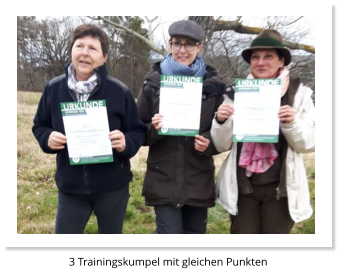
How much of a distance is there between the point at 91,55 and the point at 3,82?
97 centimetres

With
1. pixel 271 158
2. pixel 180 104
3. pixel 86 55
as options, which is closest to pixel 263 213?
pixel 271 158

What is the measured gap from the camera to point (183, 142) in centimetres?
286

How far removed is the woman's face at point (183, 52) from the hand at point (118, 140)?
66 centimetres

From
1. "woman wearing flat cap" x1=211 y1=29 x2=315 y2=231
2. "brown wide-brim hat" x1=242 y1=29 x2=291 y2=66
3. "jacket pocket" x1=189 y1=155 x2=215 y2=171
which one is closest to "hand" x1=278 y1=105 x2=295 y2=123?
"woman wearing flat cap" x1=211 y1=29 x2=315 y2=231

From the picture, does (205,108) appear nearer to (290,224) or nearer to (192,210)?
(192,210)

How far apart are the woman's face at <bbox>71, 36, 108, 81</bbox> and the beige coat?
2.98ft

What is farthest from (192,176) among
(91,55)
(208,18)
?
(208,18)

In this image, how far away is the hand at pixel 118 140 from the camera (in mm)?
2732

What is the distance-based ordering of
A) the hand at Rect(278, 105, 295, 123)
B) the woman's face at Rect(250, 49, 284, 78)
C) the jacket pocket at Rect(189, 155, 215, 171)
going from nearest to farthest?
the hand at Rect(278, 105, 295, 123)
the woman's face at Rect(250, 49, 284, 78)
the jacket pocket at Rect(189, 155, 215, 171)

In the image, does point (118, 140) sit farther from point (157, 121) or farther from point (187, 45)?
point (187, 45)

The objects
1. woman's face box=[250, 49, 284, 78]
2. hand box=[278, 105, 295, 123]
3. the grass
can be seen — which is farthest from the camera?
the grass

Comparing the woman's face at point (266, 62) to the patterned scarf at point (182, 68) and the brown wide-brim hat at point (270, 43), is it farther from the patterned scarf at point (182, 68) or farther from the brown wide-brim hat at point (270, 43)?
the patterned scarf at point (182, 68)

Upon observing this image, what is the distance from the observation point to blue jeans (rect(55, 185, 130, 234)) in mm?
2783

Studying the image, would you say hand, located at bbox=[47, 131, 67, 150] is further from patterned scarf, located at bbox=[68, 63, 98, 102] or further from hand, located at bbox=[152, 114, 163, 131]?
hand, located at bbox=[152, 114, 163, 131]
